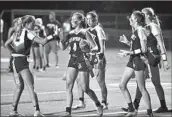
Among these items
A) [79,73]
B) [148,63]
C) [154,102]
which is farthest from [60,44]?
[154,102]

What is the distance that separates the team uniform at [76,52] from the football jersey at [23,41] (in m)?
0.34

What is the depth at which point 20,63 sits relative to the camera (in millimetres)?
4027

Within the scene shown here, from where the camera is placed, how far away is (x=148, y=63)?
3.93m

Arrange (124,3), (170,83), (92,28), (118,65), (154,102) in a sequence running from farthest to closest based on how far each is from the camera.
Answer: (118,65) → (170,83) → (154,102) → (124,3) → (92,28)

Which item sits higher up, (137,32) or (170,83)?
(137,32)

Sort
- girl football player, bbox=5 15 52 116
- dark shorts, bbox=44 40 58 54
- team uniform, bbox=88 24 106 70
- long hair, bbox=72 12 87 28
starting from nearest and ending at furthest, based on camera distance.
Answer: long hair, bbox=72 12 87 28, girl football player, bbox=5 15 52 116, team uniform, bbox=88 24 106 70, dark shorts, bbox=44 40 58 54

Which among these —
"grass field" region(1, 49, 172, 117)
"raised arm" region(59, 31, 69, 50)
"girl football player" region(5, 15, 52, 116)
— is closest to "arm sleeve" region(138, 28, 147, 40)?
"raised arm" region(59, 31, 69, 50)

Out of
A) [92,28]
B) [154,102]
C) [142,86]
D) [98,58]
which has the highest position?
[92,28]

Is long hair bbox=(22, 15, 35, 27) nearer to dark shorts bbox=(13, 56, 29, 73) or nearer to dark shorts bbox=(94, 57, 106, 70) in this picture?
dark shorts bbox=(13, 56, 29, 73)

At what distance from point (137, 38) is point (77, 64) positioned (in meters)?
0.53

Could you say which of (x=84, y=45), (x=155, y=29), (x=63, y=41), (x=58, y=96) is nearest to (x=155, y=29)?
(x=155, y=29)

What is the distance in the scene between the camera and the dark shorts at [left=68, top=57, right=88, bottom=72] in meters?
3.74

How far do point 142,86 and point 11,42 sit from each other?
47.4 inches

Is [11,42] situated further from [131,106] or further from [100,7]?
[131,106]
